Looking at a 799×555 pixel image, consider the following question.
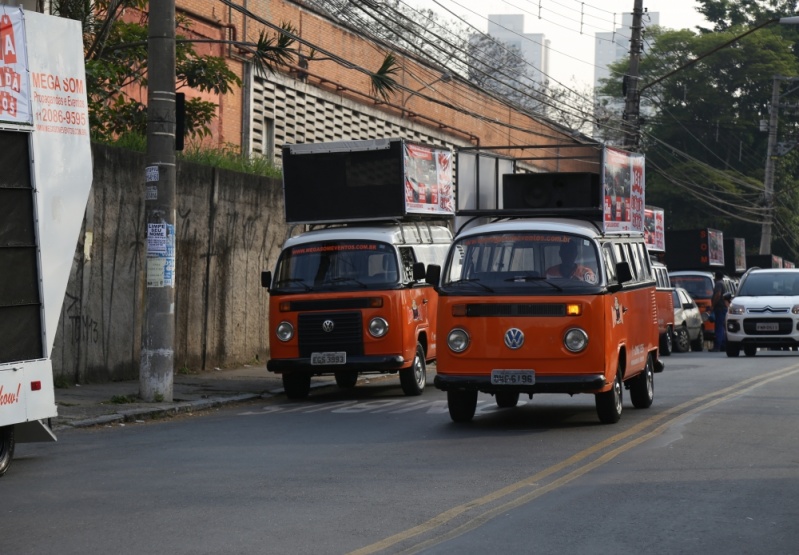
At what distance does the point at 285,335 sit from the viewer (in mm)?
17734

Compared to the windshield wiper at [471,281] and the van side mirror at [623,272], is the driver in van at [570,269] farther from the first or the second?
the windshield wiper at [471,281]

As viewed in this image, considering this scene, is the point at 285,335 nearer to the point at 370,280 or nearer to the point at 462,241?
the point at 370,280

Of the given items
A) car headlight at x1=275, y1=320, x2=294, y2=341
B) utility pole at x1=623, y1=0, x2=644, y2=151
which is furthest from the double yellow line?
utility pole at x1=623, y1=0, x2=644, y2=151

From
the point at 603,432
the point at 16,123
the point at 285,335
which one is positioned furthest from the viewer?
the point at 285,335

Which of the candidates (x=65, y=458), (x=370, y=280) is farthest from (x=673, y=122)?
(x=65, y=458)

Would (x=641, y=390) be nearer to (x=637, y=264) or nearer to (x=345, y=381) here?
(x=637, y=264)

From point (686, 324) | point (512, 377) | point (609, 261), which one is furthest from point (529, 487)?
point (686, 324)

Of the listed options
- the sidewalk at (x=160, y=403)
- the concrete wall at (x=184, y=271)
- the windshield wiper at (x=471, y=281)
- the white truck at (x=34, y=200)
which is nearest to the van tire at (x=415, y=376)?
the sidewalk at (x=160, y=403)

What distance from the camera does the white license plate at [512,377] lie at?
43.9 ft

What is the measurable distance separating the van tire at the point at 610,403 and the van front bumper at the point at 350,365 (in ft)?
13.0

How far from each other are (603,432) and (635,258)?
3.27 metres

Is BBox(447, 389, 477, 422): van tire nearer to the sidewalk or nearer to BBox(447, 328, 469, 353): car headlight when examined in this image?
BBox(447, 328, 469, 353): car headlight

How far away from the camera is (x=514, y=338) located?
13484 mm

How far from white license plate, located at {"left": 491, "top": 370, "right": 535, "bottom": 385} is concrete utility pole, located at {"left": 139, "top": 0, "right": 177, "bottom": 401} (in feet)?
15.8
